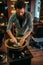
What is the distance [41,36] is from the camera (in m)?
4.01

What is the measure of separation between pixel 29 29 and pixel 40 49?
1049 mm

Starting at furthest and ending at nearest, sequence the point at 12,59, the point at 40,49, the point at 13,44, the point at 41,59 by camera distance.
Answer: the point at 40,49 → the point at 41,59 → the point at 13,44 → the point at 12,59

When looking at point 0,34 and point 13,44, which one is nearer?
point 13,44

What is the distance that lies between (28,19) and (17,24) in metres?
0.22

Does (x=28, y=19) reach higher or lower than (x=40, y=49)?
higher

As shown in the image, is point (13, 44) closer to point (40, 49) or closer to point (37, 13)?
point (40, 49)

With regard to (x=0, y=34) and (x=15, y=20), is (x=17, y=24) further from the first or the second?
(x=0, y=34)

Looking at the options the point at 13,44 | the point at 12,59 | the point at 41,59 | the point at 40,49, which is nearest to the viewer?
the point at 12,59

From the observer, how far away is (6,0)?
387cm

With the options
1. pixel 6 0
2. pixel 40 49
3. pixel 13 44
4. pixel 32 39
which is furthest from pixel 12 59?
pixel 6 0

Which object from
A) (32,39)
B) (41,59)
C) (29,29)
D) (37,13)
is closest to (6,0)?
(37,13)

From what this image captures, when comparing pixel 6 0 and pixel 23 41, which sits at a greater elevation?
pixel 6 0

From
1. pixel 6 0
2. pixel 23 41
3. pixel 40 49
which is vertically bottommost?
pixel 40 49

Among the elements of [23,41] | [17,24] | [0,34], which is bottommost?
[0,34]
